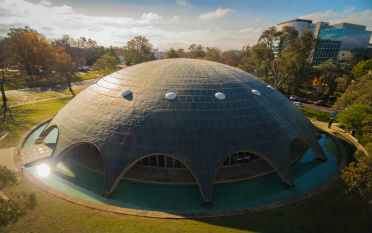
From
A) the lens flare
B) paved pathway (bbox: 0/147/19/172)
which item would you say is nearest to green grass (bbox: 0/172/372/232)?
the lens flare

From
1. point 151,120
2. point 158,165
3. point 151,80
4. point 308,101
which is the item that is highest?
point 151,80

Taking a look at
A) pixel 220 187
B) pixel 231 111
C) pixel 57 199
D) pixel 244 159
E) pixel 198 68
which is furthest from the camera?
pixel 198 68

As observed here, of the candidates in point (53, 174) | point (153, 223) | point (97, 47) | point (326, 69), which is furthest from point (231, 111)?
point (97, 47)

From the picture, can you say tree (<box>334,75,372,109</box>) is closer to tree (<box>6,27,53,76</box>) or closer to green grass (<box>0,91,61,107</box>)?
green grass (<box>0,91,61,107</box>)

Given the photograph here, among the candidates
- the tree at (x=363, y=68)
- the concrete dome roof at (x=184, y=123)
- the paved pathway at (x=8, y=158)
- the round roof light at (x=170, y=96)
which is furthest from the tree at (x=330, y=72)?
the paved pathway at (x=8, y=158)

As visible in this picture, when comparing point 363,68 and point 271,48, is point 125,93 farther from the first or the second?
point 363,68

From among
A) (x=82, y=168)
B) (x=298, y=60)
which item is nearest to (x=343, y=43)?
(x=298, y=60)

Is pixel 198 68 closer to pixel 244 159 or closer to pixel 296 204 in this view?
pixel 244 159
